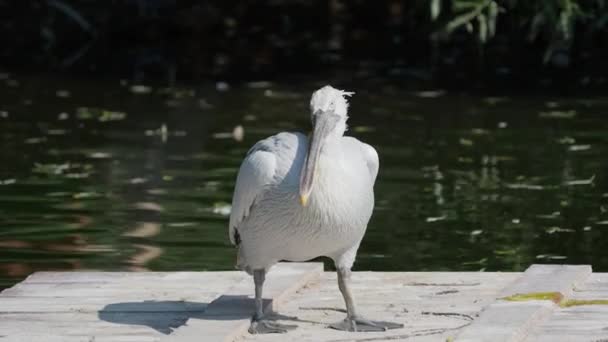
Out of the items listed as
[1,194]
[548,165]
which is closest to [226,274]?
[1,194]

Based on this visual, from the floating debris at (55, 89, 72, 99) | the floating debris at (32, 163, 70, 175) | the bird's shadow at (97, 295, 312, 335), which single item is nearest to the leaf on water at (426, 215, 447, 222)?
the floating debris at (32, 163, 70, 175)

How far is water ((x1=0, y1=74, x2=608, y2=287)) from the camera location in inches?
326

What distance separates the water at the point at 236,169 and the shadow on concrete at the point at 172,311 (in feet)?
5.35

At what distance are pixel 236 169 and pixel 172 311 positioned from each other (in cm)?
463

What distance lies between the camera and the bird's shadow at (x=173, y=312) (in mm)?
5793

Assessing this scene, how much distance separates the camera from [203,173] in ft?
34.7

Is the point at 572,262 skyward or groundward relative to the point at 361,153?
groundward

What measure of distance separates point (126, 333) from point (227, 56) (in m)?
12.2

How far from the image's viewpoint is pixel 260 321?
564 centimetres

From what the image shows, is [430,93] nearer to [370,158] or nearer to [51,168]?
[51,168]

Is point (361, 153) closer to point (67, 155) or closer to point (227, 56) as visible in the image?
point (67, 155)

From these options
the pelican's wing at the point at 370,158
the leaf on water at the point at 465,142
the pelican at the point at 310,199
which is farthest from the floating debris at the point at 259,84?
the pelican at the point at 310,199

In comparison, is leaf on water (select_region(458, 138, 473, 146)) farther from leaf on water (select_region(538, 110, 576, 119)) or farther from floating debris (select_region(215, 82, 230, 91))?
floating debris (select_region(215, 82, 230, 91))

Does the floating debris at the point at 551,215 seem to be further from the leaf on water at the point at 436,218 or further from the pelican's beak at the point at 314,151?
the pelican's beak at the point at 314,151
